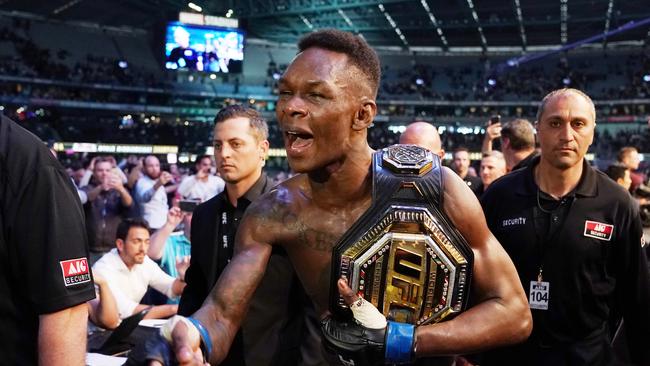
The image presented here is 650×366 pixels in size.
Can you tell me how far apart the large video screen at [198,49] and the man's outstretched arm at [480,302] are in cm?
2131

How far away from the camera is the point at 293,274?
2.43 metres

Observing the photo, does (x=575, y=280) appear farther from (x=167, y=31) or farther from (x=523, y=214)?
(x=167, y=31)

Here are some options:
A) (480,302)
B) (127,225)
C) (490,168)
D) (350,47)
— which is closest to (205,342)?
(480,302)

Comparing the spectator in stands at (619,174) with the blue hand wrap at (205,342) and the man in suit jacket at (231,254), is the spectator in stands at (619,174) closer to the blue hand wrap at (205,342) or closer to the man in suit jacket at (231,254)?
the man in suit jacket at (231,254)

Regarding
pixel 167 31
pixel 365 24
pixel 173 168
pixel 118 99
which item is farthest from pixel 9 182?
pixel 118 99

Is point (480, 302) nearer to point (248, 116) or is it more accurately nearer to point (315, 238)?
point (315, 238)

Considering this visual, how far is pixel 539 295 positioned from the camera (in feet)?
9.40

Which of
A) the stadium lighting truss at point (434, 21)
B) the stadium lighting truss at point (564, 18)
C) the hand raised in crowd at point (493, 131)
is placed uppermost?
the stadium lighting truss at point (434, 21)

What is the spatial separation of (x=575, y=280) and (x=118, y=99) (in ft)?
109

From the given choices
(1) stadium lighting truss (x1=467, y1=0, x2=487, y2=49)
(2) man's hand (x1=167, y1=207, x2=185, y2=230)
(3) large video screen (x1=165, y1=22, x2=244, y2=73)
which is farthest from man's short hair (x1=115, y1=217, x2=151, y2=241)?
(1) stadium lighting truss (x1=467, y1=0, x2=487, y2=49)

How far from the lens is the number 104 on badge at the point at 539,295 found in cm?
286

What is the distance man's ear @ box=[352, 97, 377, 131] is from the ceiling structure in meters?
24.6

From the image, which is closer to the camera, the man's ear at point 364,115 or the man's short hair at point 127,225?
the man's ear at point 364,115

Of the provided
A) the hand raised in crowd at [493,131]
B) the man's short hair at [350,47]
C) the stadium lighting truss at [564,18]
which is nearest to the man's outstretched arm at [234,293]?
the man's short hair at [350,47]
